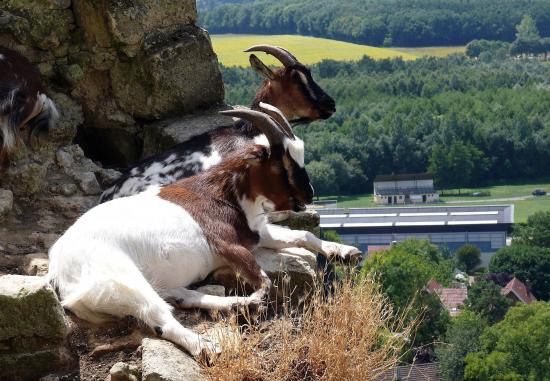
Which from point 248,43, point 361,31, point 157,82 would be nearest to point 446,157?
point 248,43

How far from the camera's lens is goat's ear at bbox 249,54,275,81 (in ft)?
37.0

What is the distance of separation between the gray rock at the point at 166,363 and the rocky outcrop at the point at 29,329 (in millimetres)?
516

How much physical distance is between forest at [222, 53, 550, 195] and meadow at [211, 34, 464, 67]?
25.4ft

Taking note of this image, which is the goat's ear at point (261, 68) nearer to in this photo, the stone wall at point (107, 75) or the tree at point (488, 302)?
the stone wall at point (107, 75)

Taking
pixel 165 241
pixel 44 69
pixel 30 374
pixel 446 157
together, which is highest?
pixel 44 69

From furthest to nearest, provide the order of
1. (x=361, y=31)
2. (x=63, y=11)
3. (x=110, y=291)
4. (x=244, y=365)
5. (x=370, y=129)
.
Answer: (x=361, y=31) → (x=370, y=129) → (x=63, y=11) → (x=110, y=291) → (x=244, y=365)

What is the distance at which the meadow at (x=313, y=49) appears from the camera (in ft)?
443

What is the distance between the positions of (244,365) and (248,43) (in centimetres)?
13836

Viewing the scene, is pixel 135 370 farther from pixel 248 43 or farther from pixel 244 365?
pixel 248 43

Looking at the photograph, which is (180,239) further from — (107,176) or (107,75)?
(107,75)

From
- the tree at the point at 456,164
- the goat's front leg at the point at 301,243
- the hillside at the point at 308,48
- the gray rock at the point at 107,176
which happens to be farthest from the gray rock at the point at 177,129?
the hillside at the point at 308,48

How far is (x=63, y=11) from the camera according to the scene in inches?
412

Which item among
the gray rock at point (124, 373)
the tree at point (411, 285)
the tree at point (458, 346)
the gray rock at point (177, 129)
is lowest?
the tree at point (458, 346)

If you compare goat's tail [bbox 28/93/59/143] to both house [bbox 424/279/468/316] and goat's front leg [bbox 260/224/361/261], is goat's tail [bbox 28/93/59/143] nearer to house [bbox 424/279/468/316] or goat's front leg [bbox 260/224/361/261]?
goat's front leg [bbox 260/224/361/261]
